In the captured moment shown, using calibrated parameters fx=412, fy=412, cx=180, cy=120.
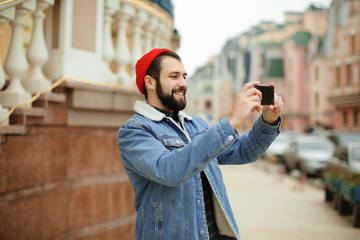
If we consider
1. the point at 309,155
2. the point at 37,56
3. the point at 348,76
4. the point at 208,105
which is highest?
the point at 208,105

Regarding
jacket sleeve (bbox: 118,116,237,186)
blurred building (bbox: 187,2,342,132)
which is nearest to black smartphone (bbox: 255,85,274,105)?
jacket sleeve (bbox: 118,116,237,186)

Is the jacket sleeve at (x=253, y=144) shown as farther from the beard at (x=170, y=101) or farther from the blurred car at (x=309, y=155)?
the blurred car at (x=309, y=155)

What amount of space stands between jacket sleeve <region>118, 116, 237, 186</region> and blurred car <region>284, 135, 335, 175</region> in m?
13.9

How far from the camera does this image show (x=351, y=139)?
19.5 m

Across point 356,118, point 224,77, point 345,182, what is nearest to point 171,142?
point 345,182

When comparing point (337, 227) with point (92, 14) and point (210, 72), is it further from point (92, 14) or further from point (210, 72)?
point (210, 72)

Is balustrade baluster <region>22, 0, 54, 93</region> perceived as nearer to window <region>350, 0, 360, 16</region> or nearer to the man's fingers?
the man's fingers

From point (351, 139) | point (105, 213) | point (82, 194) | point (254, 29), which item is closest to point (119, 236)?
point (105, 213)

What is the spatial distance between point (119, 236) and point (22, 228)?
4.94ft

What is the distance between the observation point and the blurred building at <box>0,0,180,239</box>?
11.0 feet

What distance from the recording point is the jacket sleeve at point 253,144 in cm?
232

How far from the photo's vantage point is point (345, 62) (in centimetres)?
3441

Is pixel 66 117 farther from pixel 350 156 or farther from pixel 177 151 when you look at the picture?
pixel 350 156

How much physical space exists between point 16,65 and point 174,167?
218 centimetres
